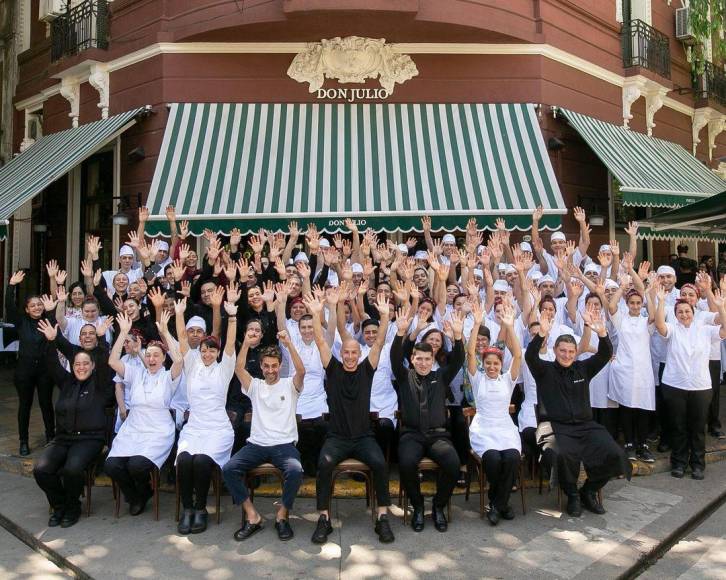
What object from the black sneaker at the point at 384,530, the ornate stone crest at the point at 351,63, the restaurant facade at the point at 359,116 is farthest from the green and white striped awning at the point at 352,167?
the black sneaker at the point at 384,530

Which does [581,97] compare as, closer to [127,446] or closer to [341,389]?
[341,389]

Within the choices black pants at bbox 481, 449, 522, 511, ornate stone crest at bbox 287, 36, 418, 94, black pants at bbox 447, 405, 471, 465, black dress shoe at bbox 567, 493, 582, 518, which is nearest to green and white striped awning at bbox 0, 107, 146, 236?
ornate stone crest at bbox 287, 36, 418, 94

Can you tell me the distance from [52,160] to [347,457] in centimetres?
799

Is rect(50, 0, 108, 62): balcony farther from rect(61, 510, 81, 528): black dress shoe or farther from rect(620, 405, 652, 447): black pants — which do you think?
rect(620, 405, 652, 447): black pants

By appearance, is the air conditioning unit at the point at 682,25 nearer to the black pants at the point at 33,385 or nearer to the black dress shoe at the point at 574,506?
the black dress shoe at the point at 574,506

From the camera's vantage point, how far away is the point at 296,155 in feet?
32.1

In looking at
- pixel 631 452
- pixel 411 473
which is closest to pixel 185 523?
pixel 411 473

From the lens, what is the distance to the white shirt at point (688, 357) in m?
6.49

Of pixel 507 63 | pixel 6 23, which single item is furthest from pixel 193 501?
pixel 6 23

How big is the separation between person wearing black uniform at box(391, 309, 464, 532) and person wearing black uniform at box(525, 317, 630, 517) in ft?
2.73

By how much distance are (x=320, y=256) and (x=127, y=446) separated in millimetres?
3622

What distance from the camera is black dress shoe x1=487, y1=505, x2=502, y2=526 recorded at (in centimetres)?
534

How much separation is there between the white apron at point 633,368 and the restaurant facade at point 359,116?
271 centimetres

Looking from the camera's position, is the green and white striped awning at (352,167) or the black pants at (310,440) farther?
the green and white striped awning at (352,167)
